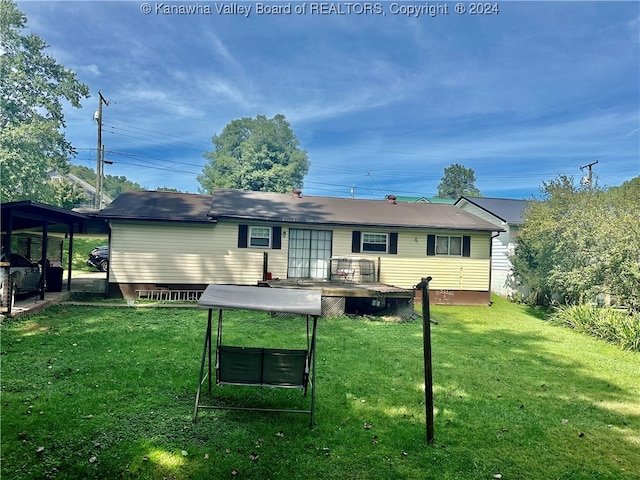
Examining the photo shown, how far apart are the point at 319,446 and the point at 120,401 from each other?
2.38 metres

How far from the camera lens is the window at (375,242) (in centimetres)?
1294

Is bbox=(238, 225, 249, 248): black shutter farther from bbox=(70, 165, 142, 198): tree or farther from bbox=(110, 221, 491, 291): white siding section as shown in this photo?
bbox=(70, 165, 142, 198): tree

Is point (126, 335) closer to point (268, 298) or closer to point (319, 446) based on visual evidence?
point (268, 298)

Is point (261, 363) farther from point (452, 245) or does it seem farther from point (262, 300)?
point (452, 245)

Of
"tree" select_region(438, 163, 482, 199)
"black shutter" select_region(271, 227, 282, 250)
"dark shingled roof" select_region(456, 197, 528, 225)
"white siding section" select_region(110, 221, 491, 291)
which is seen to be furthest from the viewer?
"tree" select_region(438, 163, 482, 199)

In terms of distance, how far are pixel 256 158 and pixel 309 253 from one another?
27076 mm

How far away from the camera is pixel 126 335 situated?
6902 mm

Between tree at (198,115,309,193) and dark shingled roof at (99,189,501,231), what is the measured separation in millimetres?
22648

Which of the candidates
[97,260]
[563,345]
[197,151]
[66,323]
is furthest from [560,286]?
[197,151]

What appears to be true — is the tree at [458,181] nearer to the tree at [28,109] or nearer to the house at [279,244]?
the house at [279,244]

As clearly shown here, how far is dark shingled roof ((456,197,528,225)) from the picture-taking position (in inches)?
652

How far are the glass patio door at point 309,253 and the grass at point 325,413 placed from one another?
17.5 feet

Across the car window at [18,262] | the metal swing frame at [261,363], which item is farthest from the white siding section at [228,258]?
the metal swing frame at [261,363]

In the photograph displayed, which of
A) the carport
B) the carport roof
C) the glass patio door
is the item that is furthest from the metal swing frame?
the glass patio door
